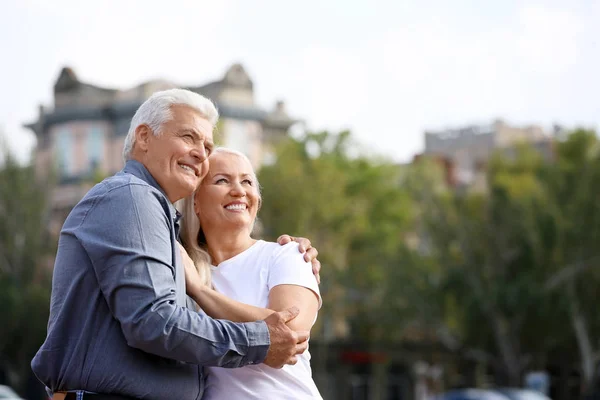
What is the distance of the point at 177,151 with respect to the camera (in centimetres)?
419

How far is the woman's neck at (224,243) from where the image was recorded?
15.4 ft

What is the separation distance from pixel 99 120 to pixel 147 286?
191ft

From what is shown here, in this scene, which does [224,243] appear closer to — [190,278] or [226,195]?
[226,195]

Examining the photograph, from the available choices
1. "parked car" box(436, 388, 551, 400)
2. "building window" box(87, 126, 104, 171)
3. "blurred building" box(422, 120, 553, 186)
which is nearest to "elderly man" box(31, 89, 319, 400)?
"parked car" box(436, 388, 551, 400)

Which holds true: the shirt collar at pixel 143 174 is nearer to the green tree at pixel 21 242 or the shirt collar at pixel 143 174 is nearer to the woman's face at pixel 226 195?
the woman's face at pixel 226 195

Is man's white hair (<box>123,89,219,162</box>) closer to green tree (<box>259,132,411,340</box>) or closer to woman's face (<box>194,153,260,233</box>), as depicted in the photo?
woman's face (<box>194,153,260,233</box>)

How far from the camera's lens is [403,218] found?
177 ft

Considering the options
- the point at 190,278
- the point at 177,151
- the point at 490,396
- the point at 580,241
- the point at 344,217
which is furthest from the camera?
the point at 344,217

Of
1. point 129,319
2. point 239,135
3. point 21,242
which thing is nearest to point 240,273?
point 129,319

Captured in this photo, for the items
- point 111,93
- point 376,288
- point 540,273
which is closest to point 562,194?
point 540,273

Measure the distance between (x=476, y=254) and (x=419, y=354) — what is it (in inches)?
463

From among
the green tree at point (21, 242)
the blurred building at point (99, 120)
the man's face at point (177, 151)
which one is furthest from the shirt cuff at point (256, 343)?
the blurred building at point (99, 120)

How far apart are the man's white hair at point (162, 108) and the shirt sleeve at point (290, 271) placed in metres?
0.62

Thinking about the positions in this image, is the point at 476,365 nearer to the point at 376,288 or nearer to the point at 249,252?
the point at 376,288
